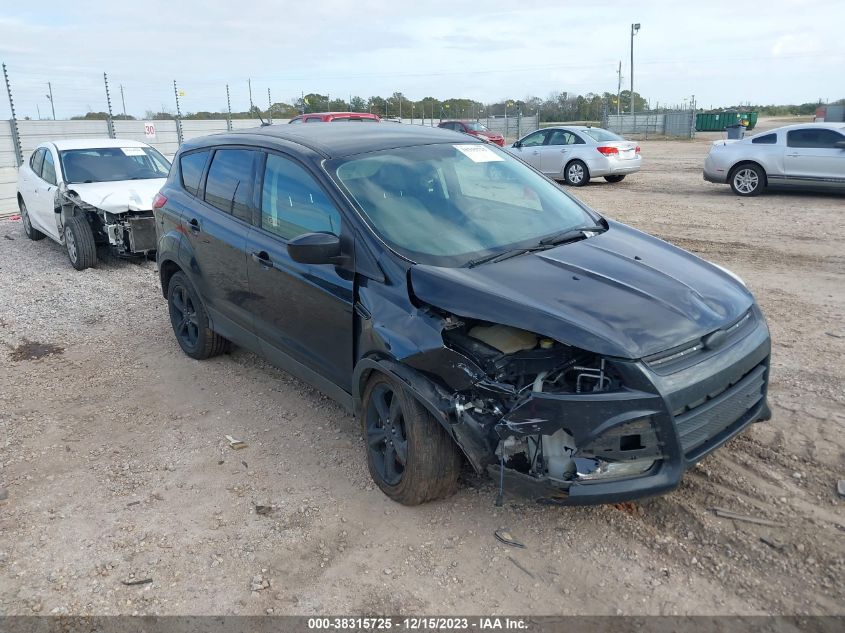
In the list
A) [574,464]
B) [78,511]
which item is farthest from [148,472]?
[574,464]

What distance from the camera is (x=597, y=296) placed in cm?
305

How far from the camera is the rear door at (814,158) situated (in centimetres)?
1230

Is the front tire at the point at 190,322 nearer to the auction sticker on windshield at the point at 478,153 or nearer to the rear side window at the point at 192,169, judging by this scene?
the rear side window at the point at 192,169

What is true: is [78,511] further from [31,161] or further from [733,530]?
[31,161]

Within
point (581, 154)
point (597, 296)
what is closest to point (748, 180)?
point (581, 154)

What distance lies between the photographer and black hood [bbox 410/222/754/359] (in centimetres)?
281

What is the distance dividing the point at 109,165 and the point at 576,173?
10.9 metres

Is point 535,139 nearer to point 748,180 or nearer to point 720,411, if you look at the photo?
point 748,180

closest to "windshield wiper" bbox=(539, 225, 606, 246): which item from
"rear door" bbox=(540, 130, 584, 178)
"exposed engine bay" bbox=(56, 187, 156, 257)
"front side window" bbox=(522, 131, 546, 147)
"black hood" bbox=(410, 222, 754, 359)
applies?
"black hood" bbox=(410, 222, 754, 359)

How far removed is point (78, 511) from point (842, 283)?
24.1 ft

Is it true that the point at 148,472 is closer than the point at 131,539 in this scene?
No

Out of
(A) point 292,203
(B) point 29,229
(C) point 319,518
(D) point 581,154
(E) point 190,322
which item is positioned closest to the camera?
(C) point 319,518

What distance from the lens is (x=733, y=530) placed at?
3125 mm

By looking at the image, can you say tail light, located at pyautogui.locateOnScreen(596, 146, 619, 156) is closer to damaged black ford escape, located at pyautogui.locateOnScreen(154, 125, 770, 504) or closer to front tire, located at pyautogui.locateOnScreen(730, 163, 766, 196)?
front tire, located at pyautogui.locateOnScreen(730, 163, 766, 196)
